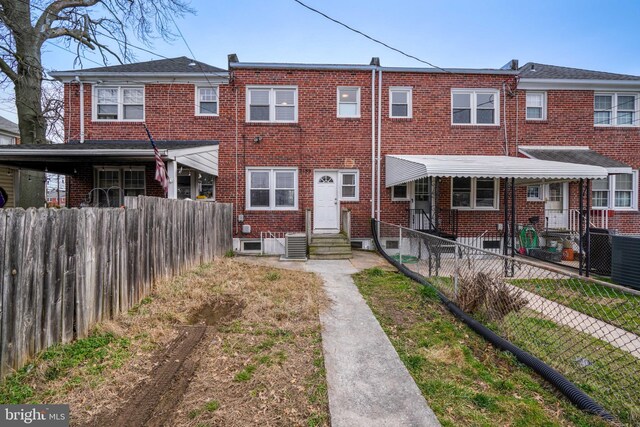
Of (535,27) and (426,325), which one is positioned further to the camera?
(535,27)

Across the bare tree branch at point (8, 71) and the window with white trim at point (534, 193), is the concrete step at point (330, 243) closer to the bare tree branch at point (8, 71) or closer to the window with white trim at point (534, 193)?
the window with white trim at point (534, 193)

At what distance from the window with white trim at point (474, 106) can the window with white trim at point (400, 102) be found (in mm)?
1684

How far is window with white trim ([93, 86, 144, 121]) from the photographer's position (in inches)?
437

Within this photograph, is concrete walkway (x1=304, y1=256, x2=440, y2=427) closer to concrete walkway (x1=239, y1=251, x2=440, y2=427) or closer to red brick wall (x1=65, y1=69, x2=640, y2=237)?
concrete walkway (x1=239, y1=251, x2=440, y2=427)

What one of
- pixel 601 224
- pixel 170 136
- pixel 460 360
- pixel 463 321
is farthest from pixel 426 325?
pixel 601 224

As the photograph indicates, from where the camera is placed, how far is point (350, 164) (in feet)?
37.4

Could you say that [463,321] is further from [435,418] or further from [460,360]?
[435,418]

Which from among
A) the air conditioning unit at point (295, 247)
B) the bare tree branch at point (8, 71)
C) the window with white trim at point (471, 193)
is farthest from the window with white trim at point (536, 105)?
the bare tree branch at point (8, 71)

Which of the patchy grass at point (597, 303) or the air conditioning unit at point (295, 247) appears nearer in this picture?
the patchy grass at point (597, 303)

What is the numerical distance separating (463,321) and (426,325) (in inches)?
23.9

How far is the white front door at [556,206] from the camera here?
38.1ft

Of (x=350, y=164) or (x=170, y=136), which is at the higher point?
(x=170, y=136)

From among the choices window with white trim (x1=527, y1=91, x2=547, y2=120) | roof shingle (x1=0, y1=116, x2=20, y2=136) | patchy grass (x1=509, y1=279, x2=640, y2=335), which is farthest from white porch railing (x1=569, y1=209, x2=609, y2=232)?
roof shingle (x1=0, y1=116, x2=20, y2=136)

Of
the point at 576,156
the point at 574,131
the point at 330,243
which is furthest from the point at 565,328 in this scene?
the point at 574,131
